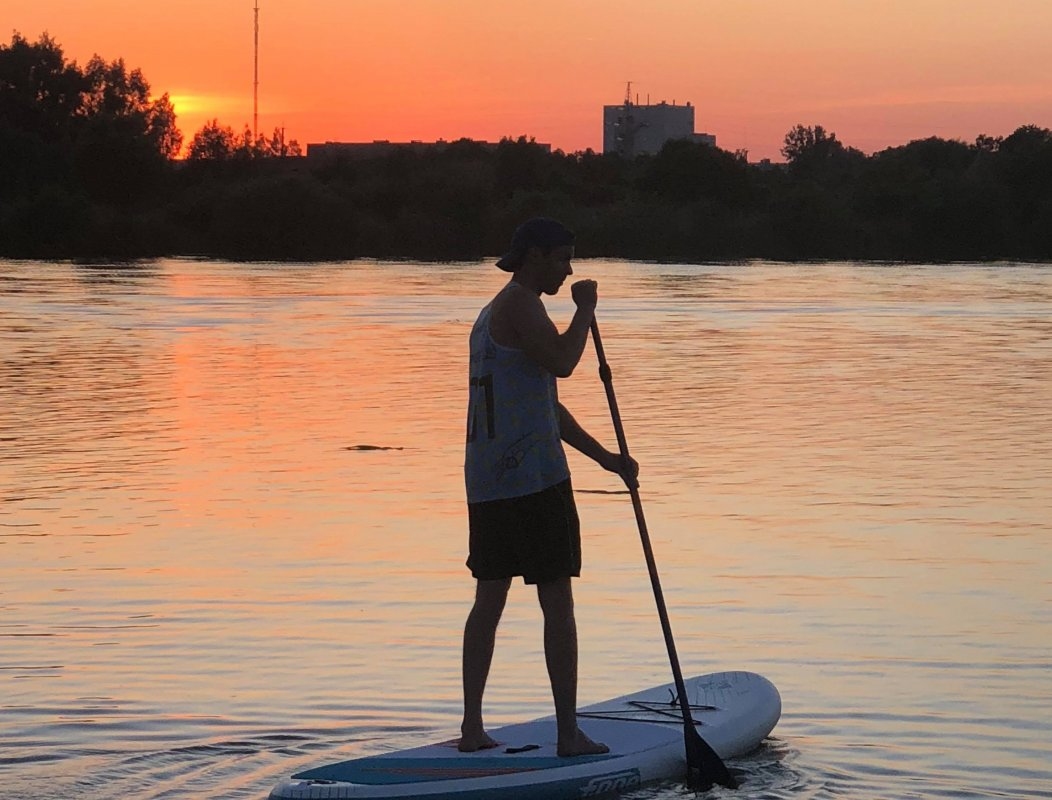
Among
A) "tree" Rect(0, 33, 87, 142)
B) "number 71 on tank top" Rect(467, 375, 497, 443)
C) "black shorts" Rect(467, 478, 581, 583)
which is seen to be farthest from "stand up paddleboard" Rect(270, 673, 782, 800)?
"tree" Rect(0, 33, 87, 142)

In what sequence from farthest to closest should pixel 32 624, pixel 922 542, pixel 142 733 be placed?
pixel 922 542 < pixel 32 624 < pixel 142 733

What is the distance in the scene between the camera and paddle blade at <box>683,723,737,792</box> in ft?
20.7

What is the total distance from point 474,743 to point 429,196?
85885 mm

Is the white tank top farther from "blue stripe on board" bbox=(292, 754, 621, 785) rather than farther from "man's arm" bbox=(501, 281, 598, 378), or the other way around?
"blue stripe on board" bbox=(292, 754, 621, 785)

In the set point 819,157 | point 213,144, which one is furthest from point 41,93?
point 819,157

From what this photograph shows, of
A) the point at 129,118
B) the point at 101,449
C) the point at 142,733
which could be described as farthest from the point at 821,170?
the point at 142,733

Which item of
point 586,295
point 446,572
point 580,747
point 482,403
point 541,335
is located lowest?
point 446,572

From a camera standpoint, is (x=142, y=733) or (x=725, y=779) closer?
(x=725, y=779)

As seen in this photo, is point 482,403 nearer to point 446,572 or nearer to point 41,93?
point 446,572

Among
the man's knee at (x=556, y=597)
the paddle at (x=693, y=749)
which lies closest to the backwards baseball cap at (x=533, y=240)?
the paddle at (x=693, y=749)

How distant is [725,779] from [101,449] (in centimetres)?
1045

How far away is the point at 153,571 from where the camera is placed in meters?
10.2

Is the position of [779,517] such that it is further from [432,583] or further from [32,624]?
[32,624]

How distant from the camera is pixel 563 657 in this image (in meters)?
6.29
